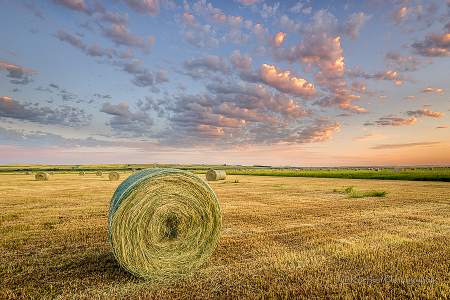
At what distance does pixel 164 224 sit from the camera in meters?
5.50

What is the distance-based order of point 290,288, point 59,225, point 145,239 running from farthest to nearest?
point 59,225 < point 145,239 < point 290,288

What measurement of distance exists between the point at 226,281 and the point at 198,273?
70cm

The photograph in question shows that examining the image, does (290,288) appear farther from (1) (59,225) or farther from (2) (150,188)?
(1) (59,225)

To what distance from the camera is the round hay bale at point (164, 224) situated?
16.1 ft

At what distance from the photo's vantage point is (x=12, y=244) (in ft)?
21.4

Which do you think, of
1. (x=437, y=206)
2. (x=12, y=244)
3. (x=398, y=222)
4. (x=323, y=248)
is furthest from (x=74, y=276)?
(x=437, y=206)

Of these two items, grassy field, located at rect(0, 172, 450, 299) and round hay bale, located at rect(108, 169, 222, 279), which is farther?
round hay bale, located at rect(108, 169, 222, 279)

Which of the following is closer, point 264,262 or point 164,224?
point 264,262

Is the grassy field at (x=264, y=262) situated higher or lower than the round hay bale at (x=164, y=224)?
lower

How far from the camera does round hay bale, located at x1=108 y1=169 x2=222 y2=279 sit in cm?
492

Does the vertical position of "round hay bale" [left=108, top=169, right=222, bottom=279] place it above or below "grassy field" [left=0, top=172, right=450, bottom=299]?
above

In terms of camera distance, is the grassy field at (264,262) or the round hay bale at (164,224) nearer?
the grassy field at (264,262)

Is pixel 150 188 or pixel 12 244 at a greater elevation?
pixel 150 188

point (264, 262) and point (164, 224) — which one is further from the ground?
point (164, 224)
